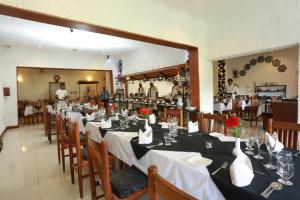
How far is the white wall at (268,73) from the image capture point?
885cm

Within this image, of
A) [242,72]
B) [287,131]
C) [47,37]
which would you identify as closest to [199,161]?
[287,131]

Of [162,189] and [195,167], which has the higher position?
[162,189]

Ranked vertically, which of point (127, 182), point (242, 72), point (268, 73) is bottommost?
point (127, 182)

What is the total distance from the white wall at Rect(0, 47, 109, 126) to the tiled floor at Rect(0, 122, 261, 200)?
3.73 meters

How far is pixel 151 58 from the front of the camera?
28.4 ft

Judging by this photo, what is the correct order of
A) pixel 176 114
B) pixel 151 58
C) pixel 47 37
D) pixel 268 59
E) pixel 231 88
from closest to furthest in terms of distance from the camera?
pixel 176 114 < pixel 47 37 < pixel 151 58 < pixel 268 59 < pixel 231 88

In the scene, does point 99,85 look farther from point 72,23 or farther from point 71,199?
point 71,199

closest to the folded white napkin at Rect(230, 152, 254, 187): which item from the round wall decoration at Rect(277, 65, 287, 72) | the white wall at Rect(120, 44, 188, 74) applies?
the white wall at Rect(120, 44, 188, 74)

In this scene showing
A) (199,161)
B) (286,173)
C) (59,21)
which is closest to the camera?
(286,173)

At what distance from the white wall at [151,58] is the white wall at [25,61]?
2053mm

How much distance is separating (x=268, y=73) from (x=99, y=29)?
921 cm

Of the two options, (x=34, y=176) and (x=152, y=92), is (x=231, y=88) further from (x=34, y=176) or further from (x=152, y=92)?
(x=34, y=176)

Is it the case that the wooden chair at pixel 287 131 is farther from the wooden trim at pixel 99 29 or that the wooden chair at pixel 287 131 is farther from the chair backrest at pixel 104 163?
the wooden trim at pixel 99 29

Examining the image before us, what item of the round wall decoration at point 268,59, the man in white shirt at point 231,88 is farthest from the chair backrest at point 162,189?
the round wall decoration at point 268,59
